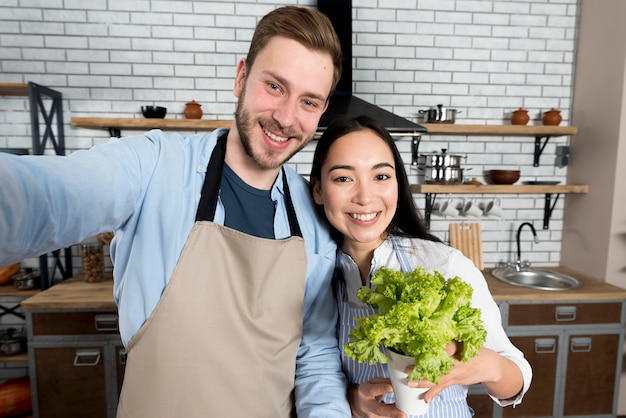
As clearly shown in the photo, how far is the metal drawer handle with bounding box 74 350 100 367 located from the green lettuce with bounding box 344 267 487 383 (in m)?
2.11

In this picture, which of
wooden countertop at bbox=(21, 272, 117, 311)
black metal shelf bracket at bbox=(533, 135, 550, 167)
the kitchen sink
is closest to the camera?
wooden countertop at bbox=(21, 272, 117, 311)

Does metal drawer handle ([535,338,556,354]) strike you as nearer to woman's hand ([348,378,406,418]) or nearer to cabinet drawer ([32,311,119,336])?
woman's hand ([348,378,406,418])

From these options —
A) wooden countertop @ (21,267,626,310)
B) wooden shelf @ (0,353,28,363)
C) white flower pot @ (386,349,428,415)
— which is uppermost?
white flower pot @ (386,349,428,415)

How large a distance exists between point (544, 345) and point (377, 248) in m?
2.01

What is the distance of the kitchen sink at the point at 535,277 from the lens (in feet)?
9.84

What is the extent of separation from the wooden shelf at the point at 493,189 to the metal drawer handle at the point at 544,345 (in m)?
1.07

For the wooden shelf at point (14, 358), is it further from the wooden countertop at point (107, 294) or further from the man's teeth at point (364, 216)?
the man's teeth at point (364, 216)

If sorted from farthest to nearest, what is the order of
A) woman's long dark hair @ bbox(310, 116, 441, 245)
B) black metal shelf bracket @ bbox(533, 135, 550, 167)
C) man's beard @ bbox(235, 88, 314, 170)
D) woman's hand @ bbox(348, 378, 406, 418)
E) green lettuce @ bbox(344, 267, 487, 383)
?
black metal shelf bracket @ bbox(533, 135, 550, 167), woman's long dark hair @ bbox(310, 116, 441, 245), man's beard @ bbox(235, 88, 314, 170), woman's hand @ bbox(348, 378, 406, 418), green lettuce @ bbox(344, 267, 487, 383)

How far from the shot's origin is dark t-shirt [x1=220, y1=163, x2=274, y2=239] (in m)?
1.22

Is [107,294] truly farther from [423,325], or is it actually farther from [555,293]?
[555,293]

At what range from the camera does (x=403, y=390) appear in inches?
36.1

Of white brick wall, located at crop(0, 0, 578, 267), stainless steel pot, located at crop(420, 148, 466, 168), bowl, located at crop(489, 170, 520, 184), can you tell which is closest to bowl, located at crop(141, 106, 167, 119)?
white brick wall, located at crop(0, 0, 578, 267)

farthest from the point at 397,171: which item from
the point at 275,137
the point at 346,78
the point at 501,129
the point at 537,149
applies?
the point at 537,149

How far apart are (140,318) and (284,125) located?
2.26 feet
